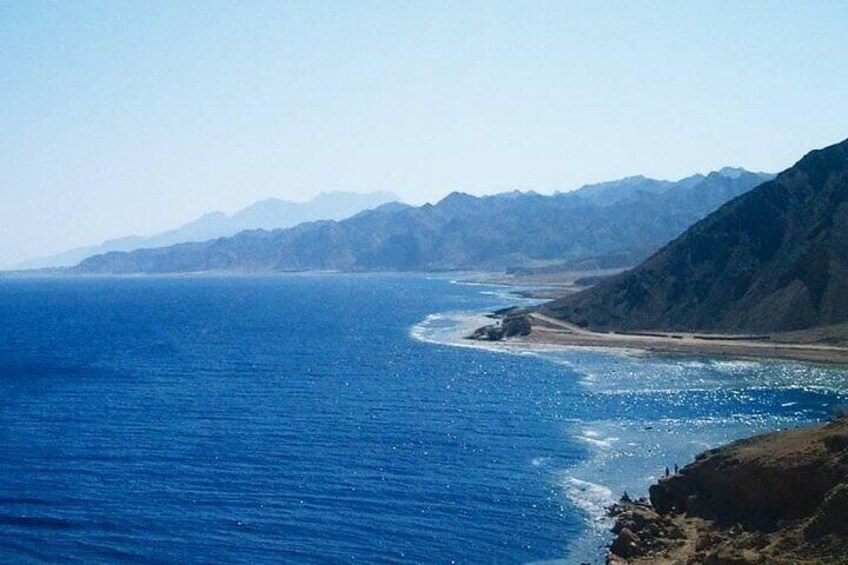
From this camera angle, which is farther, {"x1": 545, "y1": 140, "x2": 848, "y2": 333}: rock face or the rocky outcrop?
the rocky outcrop

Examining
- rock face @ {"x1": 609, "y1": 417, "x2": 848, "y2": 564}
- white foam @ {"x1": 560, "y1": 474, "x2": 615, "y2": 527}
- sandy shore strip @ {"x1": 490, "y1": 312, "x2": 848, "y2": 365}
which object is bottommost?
white foam @ {"x1": 560, "y1": 474, "x2": 615, "y2": 527}

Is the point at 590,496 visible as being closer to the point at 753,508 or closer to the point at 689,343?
the point at 753,508

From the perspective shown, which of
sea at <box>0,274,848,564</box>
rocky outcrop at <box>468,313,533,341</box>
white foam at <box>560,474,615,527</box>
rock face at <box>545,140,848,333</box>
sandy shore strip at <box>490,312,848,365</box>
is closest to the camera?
sea at <box>0,274,848,564</box>

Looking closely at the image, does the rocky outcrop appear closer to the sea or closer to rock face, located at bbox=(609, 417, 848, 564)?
the sea

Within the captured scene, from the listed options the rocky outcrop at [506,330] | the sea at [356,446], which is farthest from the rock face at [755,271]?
the sea at [356,446]

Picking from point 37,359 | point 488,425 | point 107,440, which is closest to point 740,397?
point 488,425

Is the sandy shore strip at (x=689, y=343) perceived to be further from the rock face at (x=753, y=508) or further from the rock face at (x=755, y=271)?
the rock face at (x=753, y=508)

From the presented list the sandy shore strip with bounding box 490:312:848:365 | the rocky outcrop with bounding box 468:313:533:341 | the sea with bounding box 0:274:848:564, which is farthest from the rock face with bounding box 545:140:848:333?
the sea with bounding box 0:274:848:564
